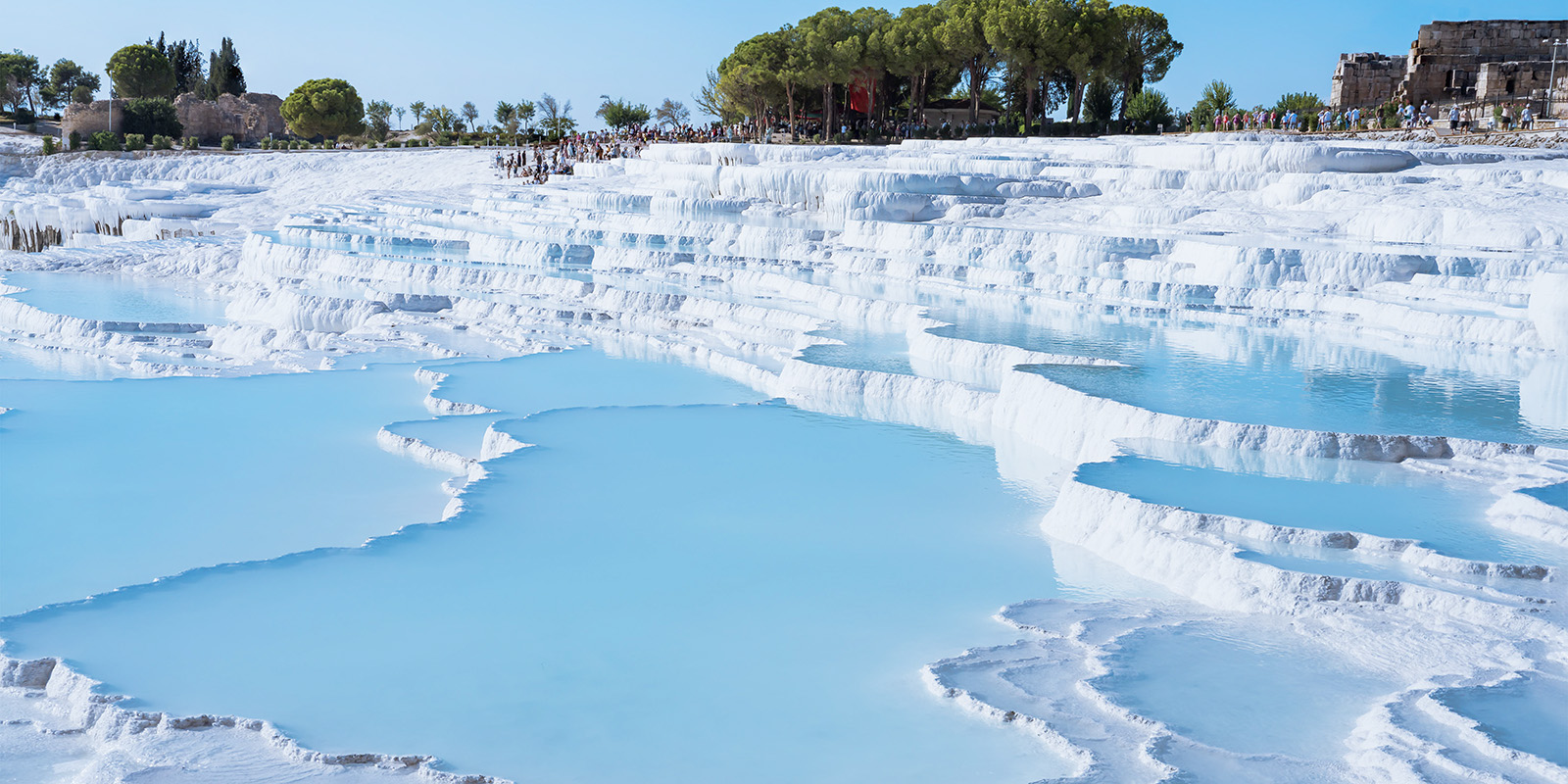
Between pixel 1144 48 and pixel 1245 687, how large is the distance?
31.7 meters

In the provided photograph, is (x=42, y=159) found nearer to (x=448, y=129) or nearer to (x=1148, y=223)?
(x=448, y=129)

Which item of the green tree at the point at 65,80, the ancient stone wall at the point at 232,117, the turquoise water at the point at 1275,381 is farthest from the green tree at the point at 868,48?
the green tree at the point at 65,80

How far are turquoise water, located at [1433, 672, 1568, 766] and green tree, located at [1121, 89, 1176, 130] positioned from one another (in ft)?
85.9

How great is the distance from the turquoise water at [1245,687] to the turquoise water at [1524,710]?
0.24 meters

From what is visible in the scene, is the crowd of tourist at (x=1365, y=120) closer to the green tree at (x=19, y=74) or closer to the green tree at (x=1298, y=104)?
the green tree at (x=1298, y=104)

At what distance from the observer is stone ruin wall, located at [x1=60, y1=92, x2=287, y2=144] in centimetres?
3762

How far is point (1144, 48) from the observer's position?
33125mm

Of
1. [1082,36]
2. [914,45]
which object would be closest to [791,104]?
[914,45]

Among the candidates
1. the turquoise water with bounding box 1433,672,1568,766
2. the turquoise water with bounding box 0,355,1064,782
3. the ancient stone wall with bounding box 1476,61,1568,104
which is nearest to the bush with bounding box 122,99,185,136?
the ancient stone wall with bounding box 1476,61,1568,104

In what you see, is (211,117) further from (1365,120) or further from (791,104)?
(1365,120)

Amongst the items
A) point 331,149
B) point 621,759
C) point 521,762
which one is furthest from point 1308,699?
point 331,149

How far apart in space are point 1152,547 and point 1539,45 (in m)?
29.6

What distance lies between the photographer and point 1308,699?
3.94 meters

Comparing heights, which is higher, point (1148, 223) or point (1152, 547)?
point (1148, 223)
